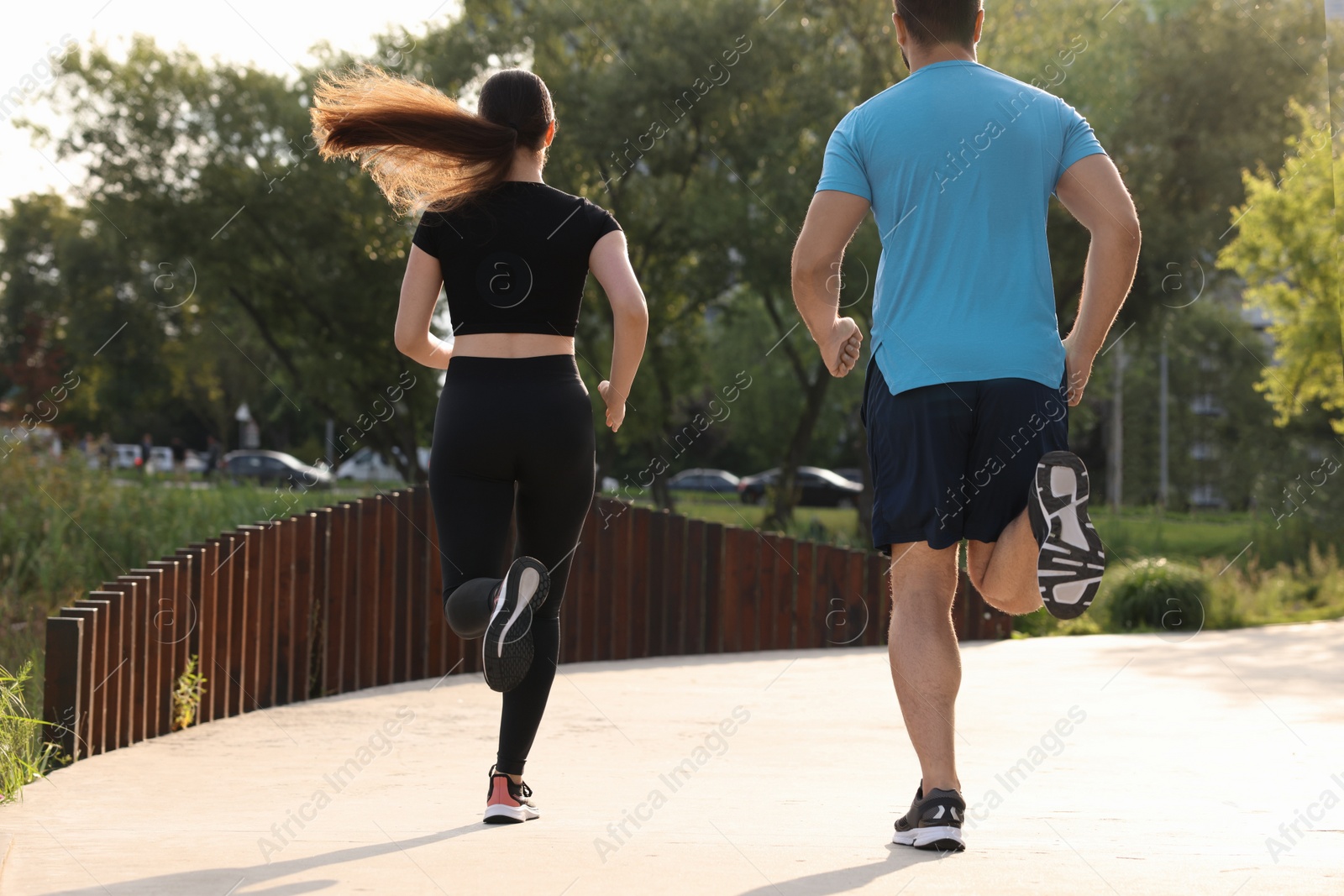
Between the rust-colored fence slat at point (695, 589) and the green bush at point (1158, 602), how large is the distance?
12.9ft

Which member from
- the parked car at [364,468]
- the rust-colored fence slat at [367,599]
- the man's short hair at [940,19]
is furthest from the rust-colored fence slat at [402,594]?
the parked car at [364,468]

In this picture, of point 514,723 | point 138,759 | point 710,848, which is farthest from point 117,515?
point 710,848

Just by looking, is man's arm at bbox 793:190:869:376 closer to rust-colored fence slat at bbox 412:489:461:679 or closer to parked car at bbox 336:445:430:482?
rust-colored fence slat at bbox 412:489:461:679

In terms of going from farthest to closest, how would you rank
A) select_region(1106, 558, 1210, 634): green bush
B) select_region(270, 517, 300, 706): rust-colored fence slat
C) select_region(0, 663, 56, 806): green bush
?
Answer: select_region(1106, 558, 1210, 634): green bush, select_region(270, 517, 300, 706): rust-colored fence slat, select_region(0, 663, 56, 806): green bush

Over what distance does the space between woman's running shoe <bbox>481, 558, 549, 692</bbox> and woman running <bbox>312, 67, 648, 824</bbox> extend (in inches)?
8.3

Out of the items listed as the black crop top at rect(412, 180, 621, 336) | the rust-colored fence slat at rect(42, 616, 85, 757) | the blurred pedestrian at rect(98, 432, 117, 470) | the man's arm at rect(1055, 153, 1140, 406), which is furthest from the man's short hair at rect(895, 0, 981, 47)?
the blurred pedestrian at rect(98, 432, 117, 470)

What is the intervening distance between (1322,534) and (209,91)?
18.3 metres

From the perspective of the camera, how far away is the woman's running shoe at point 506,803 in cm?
345

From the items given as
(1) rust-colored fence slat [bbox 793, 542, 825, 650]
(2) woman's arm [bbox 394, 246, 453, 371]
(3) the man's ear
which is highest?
(3) the man's ear

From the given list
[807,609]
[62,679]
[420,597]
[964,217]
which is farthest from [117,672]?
[807,609]

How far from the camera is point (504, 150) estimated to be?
11.7 feet

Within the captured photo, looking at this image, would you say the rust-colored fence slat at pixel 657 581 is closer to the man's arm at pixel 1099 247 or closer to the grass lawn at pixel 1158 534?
the grass lawn at pixel 1158 534

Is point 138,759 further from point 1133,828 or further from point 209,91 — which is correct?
point 209,91

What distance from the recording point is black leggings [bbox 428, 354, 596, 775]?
3465 millimetres
